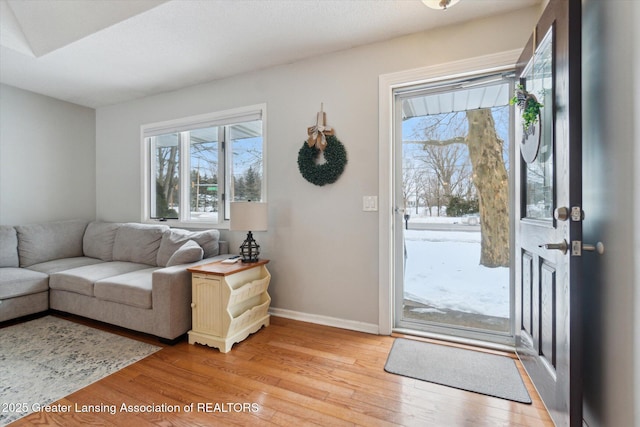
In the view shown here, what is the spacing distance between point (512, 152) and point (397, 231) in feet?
3.49

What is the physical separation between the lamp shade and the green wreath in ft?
1.84

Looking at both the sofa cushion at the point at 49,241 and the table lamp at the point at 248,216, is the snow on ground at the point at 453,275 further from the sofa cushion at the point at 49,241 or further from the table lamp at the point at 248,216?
the sofa cushion at the point at 49,241

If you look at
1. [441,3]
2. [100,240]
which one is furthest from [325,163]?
[100,240]

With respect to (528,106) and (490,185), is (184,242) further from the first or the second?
(528,106)

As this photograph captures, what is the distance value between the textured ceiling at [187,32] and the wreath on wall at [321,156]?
2.24 ft

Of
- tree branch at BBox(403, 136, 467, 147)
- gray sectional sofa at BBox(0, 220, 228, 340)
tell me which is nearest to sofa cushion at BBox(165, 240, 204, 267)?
gray sectional sofa at BBox(0, 220, 228, 340)

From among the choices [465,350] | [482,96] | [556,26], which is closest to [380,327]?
[465,350]

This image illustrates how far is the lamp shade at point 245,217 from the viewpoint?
95.0 inches

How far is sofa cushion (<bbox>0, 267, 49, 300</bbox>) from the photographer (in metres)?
2.59

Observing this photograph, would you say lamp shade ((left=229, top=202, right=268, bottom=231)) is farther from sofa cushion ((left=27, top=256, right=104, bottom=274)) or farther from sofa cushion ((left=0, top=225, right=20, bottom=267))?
sofa cushion ((left=0, top=225, right=20, bottom=267))

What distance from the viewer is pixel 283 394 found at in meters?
1.68

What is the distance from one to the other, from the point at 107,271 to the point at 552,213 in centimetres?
357

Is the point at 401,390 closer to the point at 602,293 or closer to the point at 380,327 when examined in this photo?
the point at 380,327

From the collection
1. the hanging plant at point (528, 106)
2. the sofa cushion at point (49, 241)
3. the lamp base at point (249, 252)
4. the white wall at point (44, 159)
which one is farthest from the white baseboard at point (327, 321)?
the white wall at point (44, 159)
